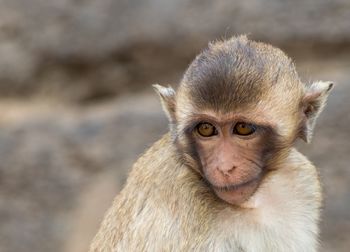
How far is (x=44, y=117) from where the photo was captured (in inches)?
296

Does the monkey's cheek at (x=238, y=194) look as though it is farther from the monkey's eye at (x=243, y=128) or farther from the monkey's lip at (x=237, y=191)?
the monkey's eye at (x=243, y=128)

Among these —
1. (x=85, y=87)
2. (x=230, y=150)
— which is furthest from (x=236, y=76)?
(x=85, y=87)

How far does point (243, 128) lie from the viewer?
417 centimetres

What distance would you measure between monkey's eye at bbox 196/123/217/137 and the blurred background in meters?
3.07

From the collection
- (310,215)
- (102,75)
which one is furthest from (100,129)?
(310,215)

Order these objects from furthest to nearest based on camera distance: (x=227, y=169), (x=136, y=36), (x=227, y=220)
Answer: (x=136, y=36)
(x=227, y=220)
(x=227, y=169)

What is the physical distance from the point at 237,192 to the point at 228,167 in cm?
14

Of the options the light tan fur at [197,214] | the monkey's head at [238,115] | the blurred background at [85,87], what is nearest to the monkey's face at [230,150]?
the monkey's head at [238,115]

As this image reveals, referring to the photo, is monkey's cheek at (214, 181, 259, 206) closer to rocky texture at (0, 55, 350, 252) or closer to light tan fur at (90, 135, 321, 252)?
light tan fur at (90, 135, 321, 252)

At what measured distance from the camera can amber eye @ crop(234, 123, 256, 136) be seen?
4.16 metres

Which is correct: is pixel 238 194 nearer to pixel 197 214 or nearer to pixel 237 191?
pixel 237 191

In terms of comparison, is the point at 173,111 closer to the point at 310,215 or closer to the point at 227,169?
the point at 227,169

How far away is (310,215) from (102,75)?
3238 millimetres

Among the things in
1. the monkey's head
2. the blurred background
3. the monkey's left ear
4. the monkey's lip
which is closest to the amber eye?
the monkey's head
